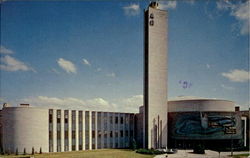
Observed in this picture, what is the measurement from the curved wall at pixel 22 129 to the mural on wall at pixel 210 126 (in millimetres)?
35952

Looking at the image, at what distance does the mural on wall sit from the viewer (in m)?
57.1

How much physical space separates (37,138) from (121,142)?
2428cm

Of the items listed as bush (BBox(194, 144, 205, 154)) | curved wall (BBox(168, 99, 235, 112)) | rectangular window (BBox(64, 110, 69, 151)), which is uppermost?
curved wall (BBox(168, 99, 235, 112))

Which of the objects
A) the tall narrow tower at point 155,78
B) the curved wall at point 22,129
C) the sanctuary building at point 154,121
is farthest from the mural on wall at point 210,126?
the curved wall at point 22,129

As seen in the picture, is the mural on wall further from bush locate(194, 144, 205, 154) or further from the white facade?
the white facade

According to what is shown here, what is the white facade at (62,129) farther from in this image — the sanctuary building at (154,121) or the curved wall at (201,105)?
the curved wall at (201,105)

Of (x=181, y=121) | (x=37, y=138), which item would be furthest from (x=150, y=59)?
(x=37, y=138)

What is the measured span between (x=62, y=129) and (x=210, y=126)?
37247 mm

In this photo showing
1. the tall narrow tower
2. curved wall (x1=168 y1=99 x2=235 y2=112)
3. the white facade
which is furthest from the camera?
curved wall (x1=168 y1=99 x2=235 y2=112)

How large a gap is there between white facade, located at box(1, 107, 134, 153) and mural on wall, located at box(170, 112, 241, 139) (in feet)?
55.1

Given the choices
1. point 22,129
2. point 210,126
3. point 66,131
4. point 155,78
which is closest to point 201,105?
point 210,126

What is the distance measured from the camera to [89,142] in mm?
58438

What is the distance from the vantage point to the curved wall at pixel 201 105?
60334mm

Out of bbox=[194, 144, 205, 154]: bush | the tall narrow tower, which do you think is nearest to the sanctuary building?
the tall narrow tower
